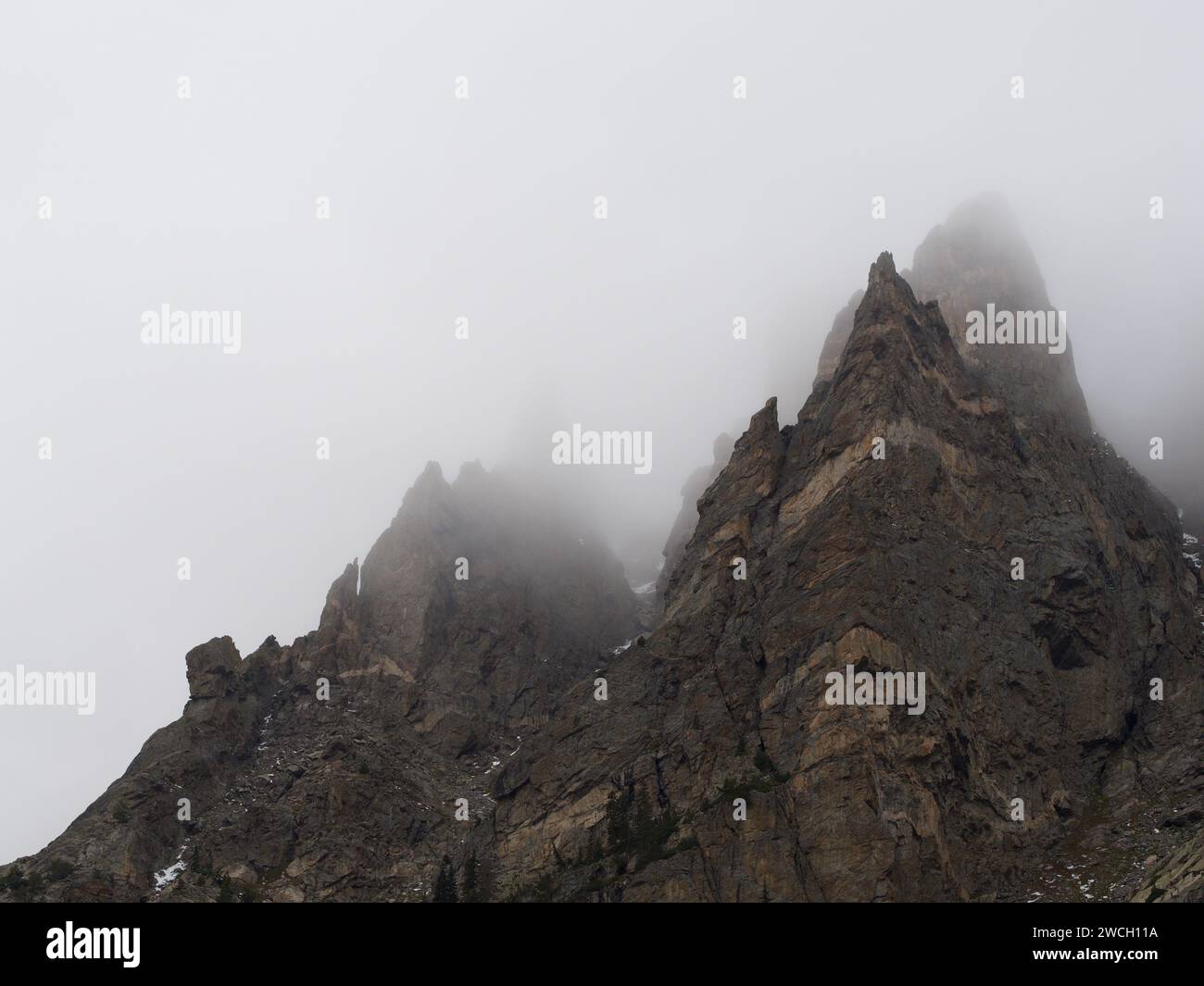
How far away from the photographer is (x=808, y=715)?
96.7 metres

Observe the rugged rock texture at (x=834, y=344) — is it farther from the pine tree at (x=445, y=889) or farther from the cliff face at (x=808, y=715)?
the pine tree at (x=445, y=889)

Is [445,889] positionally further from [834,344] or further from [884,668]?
[834,344]

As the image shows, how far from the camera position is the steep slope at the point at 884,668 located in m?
91.2

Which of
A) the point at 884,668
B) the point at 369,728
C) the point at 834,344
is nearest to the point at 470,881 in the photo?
the point at 369,728

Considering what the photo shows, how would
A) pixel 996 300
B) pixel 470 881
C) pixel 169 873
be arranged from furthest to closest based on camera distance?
pixel 996 300 < pixel 169 873 < pixel 470 881

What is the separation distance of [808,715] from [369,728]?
53.6 meters

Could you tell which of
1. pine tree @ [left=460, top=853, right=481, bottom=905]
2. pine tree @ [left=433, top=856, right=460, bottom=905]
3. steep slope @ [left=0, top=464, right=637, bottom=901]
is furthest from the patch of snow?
pine tree @ [left=460, top=853, right=481, bottom=905]

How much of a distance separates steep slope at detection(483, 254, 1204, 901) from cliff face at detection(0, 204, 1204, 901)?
277 mm

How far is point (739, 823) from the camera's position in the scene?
305ft

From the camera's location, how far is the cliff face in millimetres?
91562

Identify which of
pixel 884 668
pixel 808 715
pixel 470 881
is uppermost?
pixel 884 668

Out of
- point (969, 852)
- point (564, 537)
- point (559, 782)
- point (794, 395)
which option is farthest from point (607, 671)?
point (794, 395)

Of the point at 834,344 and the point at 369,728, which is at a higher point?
the point at 834,344
